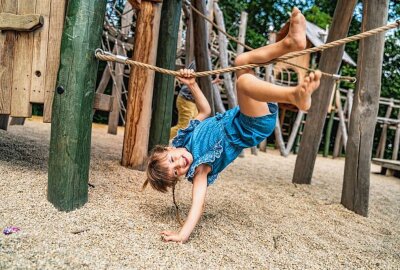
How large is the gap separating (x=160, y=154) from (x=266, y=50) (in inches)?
33.3

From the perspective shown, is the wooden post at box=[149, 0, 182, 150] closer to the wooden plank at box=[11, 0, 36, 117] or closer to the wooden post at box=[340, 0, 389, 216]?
the wooden plank at box=[11, 0, 36, 117]

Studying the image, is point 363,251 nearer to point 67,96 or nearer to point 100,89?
point 67,96

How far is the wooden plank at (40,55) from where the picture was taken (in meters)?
2.39

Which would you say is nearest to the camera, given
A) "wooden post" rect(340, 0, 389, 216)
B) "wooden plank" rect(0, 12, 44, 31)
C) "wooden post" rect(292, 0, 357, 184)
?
"wooden plank" rect(0, 12, 44, 31)

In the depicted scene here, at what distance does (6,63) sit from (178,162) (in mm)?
1356

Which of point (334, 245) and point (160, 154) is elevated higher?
point (160, 154)

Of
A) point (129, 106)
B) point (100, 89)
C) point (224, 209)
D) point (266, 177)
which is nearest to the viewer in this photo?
point (224, 209)

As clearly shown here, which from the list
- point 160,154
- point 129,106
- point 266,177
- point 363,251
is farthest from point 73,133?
point 266,177

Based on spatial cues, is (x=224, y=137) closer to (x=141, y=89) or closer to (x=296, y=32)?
(x=296, y=32)

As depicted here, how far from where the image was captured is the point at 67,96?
2.01m

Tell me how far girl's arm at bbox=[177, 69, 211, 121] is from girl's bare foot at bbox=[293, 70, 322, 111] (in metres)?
0.73

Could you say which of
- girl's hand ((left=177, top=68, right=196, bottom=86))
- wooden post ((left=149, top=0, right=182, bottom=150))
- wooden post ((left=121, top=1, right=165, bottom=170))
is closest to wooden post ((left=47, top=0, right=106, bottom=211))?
girl's hand ((left=177, top=68, right=196, bottom=86))

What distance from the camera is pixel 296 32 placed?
1843 mm

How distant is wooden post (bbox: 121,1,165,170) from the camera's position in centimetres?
329
